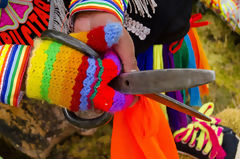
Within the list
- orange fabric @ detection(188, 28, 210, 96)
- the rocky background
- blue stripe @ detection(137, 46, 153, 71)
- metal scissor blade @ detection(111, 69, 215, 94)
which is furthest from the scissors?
the rocky background

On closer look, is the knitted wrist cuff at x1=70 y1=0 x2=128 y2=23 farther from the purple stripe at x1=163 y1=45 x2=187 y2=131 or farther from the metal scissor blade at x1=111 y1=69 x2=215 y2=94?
the purple stripe at x1=163 y1=45 x2=187 y2=131

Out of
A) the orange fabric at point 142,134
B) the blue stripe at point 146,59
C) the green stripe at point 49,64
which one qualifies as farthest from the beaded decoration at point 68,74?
the blue stripe at point 146,59

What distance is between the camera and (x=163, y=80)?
1.22 ft

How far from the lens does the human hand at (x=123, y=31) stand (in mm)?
412

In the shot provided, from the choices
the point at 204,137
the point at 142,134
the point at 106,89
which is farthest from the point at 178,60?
the point at 106,89

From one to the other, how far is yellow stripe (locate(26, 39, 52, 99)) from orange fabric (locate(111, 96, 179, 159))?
0.66 ft

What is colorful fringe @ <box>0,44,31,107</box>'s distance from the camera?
398 mm

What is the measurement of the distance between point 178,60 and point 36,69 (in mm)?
600

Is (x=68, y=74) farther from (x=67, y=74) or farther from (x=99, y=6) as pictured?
(x=99, y=6)

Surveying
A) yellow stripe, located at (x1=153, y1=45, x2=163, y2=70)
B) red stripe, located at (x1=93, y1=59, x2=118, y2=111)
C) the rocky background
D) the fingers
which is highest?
the fingers

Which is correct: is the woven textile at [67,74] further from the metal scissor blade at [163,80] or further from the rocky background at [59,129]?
the rocky background at [59,129]

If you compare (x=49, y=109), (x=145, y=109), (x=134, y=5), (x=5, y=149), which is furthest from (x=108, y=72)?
(x=5, y=149)

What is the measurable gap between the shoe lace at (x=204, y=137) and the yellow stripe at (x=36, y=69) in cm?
69

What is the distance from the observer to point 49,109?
1.05 meters
